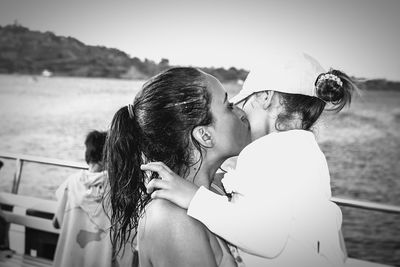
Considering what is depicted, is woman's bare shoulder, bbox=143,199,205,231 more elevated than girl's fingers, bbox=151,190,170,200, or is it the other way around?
girl's fingers, bbox=151,190,170,200

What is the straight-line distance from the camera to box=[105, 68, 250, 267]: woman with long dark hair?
2.84ft

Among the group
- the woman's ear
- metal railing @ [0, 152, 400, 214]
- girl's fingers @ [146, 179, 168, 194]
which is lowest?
metal railing @ [0, 152, 400, 214]

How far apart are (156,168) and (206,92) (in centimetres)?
22

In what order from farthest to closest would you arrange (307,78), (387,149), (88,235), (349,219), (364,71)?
(349,219) → (387,149) → (364,71) → (88,235) → (307,78)

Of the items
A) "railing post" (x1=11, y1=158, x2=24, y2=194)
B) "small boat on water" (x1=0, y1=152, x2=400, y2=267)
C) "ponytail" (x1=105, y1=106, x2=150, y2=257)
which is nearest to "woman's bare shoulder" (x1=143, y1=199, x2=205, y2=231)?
"ponytail" (x1=105, y1=106, x2=150, y2=257)

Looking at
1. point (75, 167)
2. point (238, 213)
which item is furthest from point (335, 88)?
point (75, 167)

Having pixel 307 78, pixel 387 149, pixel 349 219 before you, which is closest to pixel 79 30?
pixel 307 78

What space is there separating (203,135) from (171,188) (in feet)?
0.58

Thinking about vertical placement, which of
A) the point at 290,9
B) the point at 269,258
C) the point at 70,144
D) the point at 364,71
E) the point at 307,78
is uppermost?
the point at 290,9

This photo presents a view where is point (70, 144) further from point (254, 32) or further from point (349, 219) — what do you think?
point (349, 219)

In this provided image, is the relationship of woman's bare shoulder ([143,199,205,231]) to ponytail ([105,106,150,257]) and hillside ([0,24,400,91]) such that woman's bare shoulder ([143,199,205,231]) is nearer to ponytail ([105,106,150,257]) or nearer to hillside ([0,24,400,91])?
ponytail ([105,106,150,257])

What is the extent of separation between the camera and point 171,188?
0.81 m

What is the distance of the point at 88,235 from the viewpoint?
2.06 m

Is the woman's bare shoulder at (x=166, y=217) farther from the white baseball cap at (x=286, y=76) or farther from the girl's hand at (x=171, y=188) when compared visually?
the white baseball cap at (x=286, y=76)
